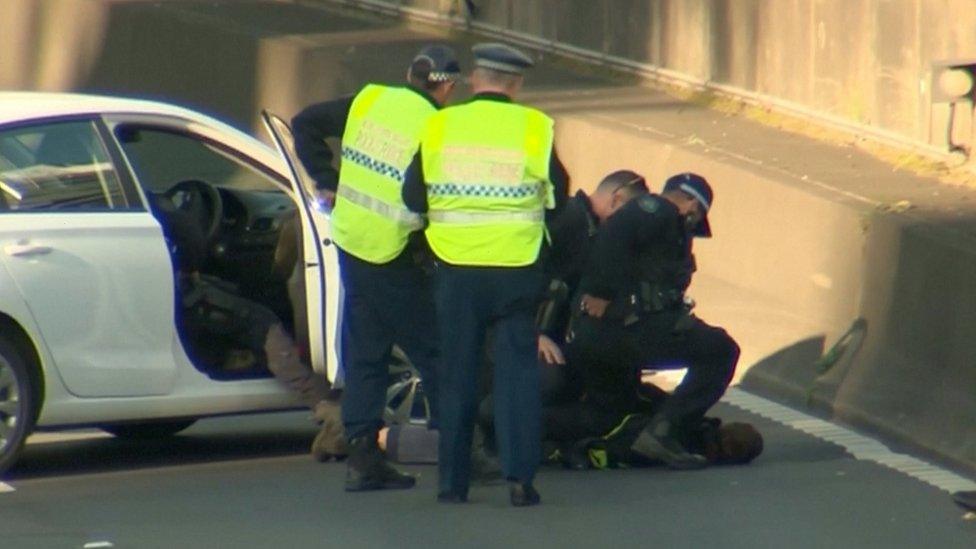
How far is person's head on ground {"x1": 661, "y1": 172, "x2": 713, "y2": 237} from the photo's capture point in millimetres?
9773

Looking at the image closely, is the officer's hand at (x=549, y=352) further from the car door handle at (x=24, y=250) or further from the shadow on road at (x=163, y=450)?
the car door handle at (x=24, y=250)

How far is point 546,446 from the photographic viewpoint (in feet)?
32.2

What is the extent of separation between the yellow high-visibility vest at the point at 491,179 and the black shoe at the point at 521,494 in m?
0.87

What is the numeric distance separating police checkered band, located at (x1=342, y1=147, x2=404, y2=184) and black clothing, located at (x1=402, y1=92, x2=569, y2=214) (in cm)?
23

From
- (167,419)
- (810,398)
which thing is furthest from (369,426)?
(810,398)

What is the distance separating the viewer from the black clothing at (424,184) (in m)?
8.70

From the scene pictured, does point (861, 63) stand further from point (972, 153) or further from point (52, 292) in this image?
point (52, 292)

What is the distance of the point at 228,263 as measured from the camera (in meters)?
10.3

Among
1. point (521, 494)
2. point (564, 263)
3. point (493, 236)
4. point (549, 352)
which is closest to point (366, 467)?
point (521, 494)

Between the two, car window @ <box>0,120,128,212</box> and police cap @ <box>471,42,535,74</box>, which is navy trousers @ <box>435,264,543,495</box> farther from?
car window @ <box>0,120,128,212</box>

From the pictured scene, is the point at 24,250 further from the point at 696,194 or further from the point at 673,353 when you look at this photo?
the point at 696,194

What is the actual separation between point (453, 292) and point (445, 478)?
742 mm

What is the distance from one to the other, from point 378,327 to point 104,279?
3.83 ft

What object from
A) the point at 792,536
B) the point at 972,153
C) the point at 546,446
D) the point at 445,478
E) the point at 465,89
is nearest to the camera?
the point at 792,536
